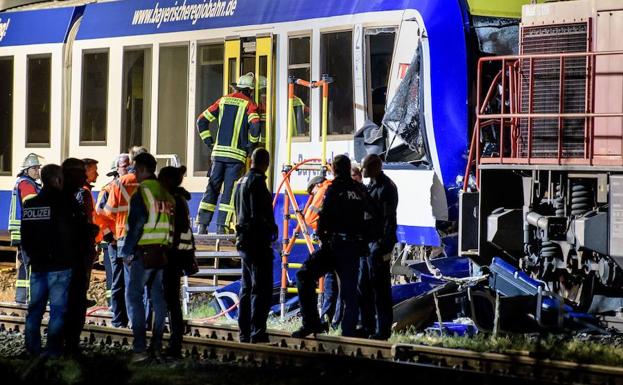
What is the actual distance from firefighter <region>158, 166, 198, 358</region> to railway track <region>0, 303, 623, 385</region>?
0.46m

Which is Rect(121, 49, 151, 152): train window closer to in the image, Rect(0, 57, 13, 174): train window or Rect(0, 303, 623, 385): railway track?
Rect(0, 57, 13, 174): train window

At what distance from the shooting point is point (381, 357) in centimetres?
1084

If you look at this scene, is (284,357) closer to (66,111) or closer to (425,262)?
(425,262)

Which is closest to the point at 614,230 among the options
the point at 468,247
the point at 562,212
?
the point at 562,212

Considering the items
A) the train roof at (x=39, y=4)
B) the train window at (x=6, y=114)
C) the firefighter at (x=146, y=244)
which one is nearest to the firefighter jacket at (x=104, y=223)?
the firefighter at (x=146, y=244)

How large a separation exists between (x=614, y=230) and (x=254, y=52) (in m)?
5.64

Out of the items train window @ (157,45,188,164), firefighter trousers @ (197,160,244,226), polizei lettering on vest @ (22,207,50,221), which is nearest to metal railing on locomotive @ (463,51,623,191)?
firefighter trousers @ (197,160,244,226)

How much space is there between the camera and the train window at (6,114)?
18.0 meters

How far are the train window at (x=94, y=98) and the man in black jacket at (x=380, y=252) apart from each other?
6.16 meters

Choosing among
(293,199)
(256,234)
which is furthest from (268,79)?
(256,234)

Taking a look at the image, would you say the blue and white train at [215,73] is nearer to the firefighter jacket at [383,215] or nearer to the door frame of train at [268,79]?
the door frame of train at [268,79]

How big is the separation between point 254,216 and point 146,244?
116 centimetres

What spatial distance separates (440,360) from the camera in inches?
412

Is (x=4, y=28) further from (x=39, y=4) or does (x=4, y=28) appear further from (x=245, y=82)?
(x=245, y=82)
